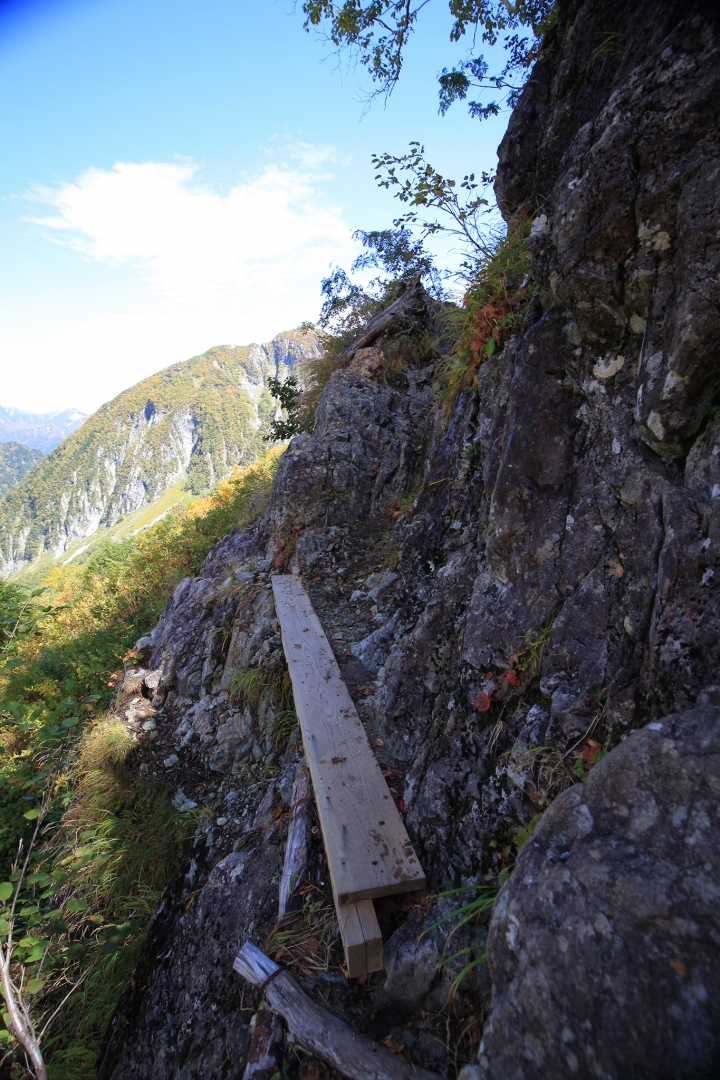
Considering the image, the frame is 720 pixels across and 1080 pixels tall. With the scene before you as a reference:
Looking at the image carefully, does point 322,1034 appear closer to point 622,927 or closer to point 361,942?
point 361,942

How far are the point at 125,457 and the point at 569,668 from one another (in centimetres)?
16343

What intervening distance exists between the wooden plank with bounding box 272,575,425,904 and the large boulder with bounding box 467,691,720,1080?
1.03m

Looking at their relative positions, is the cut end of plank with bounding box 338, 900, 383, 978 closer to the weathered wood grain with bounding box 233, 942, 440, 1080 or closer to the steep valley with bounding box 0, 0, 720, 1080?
the steep valley with bounding box 0, 0, 720, 1080

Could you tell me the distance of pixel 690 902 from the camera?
46.3 inches

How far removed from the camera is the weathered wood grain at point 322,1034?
1.93m

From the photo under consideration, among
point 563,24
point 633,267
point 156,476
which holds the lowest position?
point 156,476

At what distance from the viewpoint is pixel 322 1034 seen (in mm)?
2105

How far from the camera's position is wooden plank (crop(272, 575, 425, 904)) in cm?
240

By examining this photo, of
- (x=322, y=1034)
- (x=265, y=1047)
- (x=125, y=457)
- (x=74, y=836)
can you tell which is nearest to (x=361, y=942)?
(x=322, y=1034)

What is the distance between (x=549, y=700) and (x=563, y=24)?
4955 millimetres

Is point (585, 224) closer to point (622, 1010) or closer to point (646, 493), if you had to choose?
point (646, 493)

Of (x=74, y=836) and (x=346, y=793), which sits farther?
(x=74, y=836)

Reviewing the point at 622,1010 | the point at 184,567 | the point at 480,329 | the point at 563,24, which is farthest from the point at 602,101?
the point at 184,567

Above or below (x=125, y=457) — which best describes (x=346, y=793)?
above
